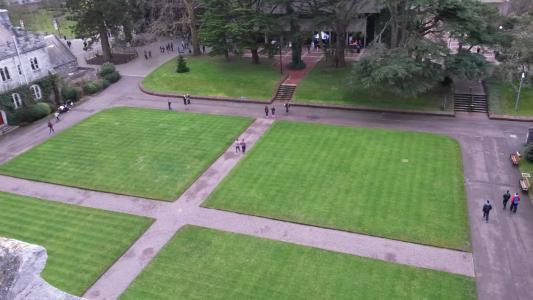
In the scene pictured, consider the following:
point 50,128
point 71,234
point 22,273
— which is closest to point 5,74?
point 50,128

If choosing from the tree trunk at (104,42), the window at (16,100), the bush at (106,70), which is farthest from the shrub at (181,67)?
the window at (16,100)

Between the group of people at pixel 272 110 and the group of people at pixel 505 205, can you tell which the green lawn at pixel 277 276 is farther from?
the group of people at pixel 272 110

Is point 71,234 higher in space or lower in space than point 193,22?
lower

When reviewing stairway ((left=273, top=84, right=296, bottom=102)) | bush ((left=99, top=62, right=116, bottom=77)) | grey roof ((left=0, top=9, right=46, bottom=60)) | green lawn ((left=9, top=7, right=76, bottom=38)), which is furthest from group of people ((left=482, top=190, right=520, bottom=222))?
green lawn ((left=9, top=7, right=76, bottom=38))

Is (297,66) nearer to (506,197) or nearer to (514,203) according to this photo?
(506,197)

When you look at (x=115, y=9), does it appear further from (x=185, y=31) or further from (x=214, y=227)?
(x=214, y=227)

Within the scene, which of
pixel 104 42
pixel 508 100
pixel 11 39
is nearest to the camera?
pixel 508 100

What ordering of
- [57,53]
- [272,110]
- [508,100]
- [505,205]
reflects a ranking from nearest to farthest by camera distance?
1. [505,205]
2. [508,100]
3. [272,110]
4. [57,53]

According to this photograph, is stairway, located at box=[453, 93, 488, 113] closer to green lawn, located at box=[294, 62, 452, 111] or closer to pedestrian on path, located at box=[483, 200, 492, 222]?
green lawn, located at box=[294, 62, 452, 111]
